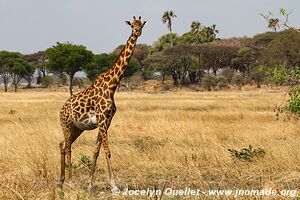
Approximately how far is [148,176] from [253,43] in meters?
71.9

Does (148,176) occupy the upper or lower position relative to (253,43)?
lower

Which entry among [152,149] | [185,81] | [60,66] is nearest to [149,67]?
[185,81]

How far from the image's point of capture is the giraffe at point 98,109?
7074mm

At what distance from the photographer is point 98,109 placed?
23.5 feet

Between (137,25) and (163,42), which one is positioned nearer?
(137,25)

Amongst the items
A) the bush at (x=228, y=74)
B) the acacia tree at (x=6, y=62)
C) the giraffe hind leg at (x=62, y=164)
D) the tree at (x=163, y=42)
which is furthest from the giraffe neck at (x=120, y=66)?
the tree at (x=163, y=42)

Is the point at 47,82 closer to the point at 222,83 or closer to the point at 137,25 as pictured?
the point at 222,83

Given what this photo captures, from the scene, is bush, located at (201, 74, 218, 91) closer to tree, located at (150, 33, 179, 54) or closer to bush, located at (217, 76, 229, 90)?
bush, located at (217, 76, 229, 90)

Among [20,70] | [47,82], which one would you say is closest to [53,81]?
[47,82]

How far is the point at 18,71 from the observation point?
244 ft

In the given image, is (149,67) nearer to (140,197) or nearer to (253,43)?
(253,43)

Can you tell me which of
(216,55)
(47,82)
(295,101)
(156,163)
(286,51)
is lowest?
(47,82)

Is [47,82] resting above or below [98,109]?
below

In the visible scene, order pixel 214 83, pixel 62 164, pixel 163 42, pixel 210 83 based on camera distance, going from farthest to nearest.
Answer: pixel 163 42
pixel 214 83
pixel 210 83
pixel 62 164
